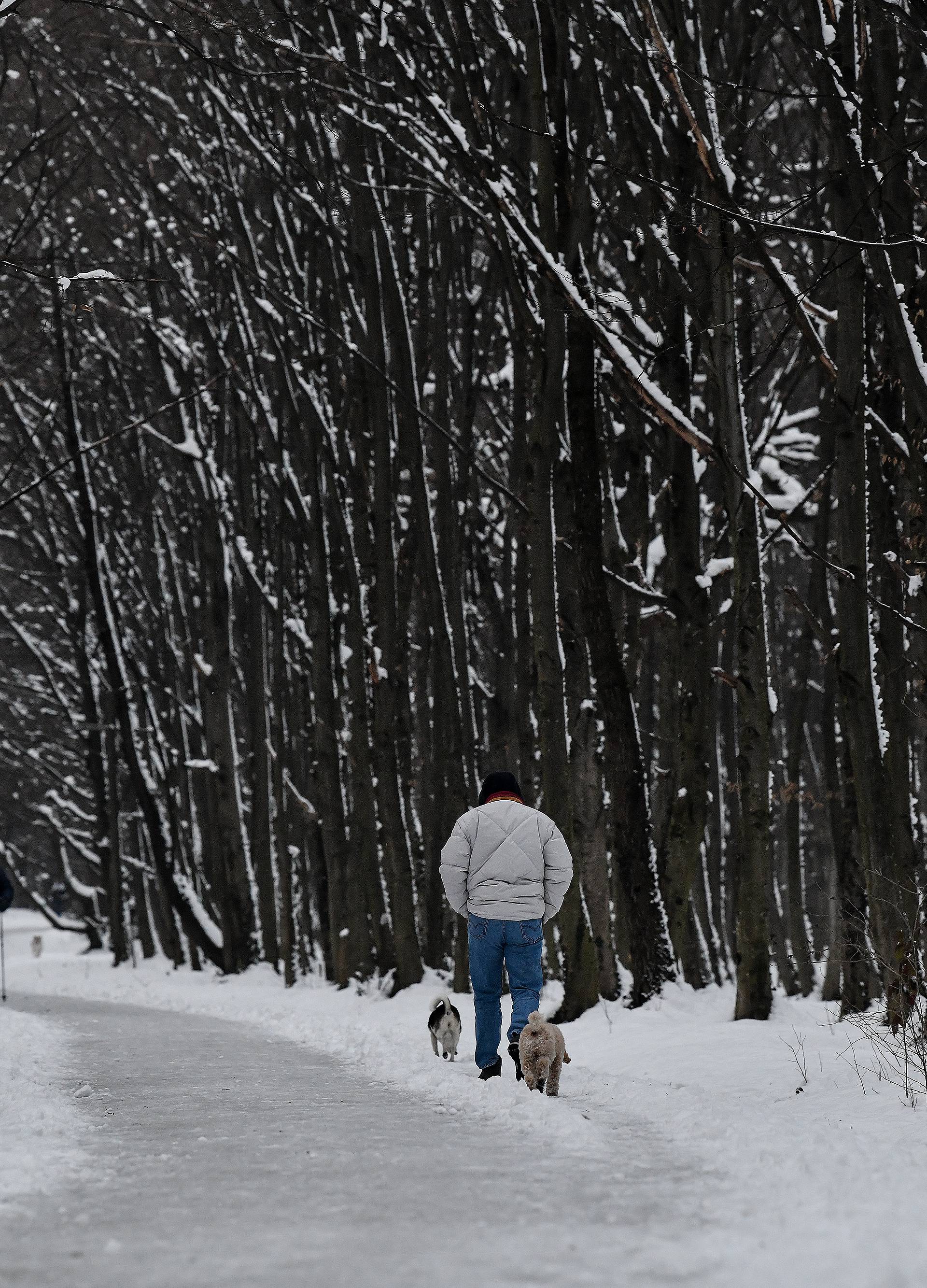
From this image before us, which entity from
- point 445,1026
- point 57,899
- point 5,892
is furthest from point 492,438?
point 57,899

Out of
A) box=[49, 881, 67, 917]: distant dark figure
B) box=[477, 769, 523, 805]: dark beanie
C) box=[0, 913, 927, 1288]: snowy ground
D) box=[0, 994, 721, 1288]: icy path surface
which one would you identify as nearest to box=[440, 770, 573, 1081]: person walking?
box=[477, 769, 523, 805]: dark beanie

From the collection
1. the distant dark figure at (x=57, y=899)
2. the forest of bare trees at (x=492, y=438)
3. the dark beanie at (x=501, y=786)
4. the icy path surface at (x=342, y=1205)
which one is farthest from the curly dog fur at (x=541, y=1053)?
the distant dark figure at (x=57, y=899)

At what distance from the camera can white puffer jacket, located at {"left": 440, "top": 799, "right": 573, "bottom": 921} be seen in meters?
8.62

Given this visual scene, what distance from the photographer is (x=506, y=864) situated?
864 cm

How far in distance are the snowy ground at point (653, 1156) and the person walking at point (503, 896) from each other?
393 mm

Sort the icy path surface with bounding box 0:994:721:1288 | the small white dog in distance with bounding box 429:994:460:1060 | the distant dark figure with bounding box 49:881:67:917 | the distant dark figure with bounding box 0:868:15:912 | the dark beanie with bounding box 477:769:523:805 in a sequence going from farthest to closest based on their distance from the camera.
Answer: the distant dark figure with bounding box 49:881:67:917, the distant dark figure with bounding box 0:868:15:912, the small white dog in distance with bounding box 429:994:460:1060, the dark beanie with bounding box 477:769:523:805, the icy path surface with bounding box 0:994:721:1288

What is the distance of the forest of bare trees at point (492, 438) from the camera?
10203mm

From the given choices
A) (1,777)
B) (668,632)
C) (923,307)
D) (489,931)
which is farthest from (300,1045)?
(1,777)

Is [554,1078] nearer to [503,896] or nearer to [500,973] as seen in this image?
[500,973]

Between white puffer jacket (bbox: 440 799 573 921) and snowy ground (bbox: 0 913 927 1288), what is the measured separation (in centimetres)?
100

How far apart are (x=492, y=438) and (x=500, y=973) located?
13859 mm

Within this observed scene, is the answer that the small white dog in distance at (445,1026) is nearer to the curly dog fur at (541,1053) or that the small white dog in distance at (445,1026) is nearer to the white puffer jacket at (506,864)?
the white puffer jacket at (506,864)

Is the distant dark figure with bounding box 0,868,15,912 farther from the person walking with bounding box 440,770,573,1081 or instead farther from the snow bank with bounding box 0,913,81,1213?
the person walking with bounding box 440,770,573,1081

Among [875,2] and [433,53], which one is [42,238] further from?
[875,2]
